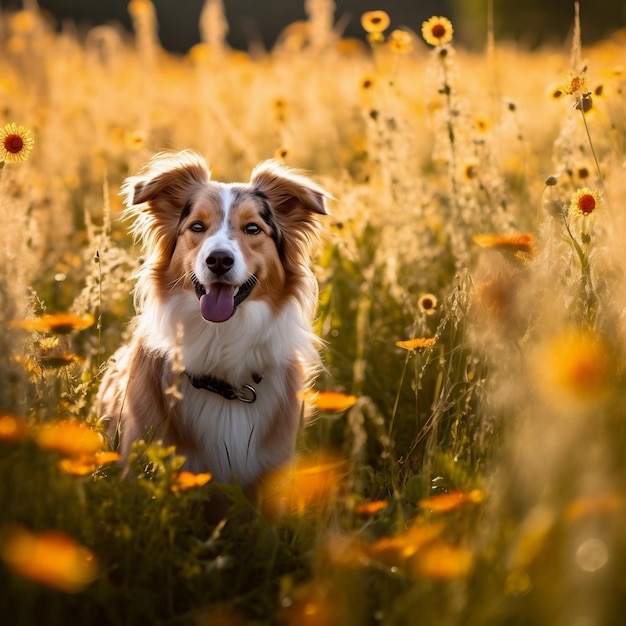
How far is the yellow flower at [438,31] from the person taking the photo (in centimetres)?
410

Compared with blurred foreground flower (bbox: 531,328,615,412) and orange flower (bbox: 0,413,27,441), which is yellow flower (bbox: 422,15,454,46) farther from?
orange flower (bbox: 0,413,27,441)

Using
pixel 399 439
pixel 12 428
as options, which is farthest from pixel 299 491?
pixel 399 439

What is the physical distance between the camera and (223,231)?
3533 millimetres

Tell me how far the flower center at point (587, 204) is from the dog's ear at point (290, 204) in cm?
120

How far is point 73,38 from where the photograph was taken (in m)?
9.39

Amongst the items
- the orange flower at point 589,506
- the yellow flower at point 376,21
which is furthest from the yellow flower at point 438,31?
the orange flower at point 589,506

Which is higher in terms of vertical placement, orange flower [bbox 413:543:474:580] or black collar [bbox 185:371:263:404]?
black collar [bbox 185:371:263:404]

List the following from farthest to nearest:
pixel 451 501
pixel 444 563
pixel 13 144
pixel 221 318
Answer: pixel 221 318
pixel 13 144
pixel 451 501
pixel 444 563

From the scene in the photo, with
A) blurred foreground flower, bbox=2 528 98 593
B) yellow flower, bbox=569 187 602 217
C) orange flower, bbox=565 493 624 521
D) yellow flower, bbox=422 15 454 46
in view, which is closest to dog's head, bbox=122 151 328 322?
yellow flower, bbox=422 15 454 46

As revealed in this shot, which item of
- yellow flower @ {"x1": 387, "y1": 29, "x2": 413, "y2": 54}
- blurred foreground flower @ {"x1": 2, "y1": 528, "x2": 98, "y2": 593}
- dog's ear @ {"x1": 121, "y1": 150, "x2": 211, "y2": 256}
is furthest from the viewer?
yellow flower @ {"x1": 387, "y1": 29, "x2": 413, "y2": 54}

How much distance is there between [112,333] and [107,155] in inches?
134

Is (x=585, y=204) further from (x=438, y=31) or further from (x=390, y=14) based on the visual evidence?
(x=390, y=14)

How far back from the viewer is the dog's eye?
3.62 metres

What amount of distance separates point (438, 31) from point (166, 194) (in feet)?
5.32
